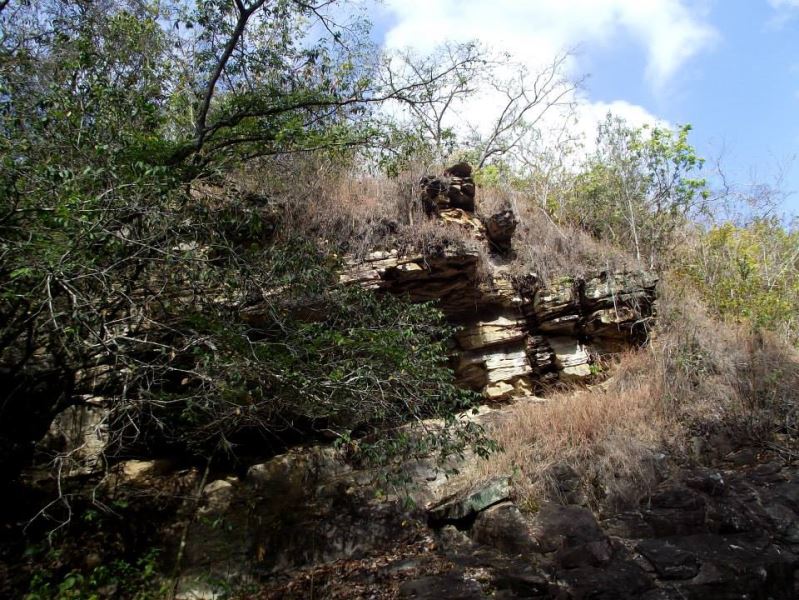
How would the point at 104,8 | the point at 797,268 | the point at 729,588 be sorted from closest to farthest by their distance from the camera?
the point at 729,588
the point at 104,8
the point at 797,268

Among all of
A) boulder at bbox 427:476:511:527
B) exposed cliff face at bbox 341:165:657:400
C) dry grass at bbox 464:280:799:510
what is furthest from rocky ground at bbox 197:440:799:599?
exposed cliff face at bbox 341:165:657:400

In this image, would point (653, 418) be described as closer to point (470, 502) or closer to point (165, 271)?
point (470, 502)

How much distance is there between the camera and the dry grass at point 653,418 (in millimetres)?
7281

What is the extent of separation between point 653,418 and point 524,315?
108 inches

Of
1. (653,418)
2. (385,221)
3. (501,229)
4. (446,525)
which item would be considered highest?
(385,221)

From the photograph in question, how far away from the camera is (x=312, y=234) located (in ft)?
30.9

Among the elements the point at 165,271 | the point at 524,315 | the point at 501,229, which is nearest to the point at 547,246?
the point at 501,229

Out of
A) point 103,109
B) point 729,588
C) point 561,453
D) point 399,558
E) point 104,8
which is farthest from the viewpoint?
point 104,8

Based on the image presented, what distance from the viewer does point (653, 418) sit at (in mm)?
8211

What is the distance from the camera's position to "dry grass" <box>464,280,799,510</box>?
728 centimetres

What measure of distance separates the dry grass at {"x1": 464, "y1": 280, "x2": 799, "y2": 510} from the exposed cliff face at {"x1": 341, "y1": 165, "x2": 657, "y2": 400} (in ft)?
1.78

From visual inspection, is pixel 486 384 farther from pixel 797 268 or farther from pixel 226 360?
pixel 797 268

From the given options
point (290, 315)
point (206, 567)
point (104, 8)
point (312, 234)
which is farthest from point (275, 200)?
point (206, 567)

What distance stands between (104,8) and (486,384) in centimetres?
860
